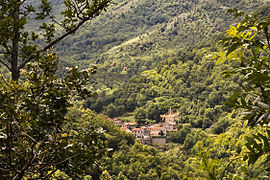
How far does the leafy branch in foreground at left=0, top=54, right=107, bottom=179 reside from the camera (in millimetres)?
2037

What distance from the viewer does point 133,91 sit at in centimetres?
5906

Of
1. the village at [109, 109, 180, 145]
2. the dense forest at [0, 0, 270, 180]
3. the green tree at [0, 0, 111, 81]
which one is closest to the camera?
the dense forest at [0, 0, 270, 180]

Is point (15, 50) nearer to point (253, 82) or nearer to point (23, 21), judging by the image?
point (23, 21)

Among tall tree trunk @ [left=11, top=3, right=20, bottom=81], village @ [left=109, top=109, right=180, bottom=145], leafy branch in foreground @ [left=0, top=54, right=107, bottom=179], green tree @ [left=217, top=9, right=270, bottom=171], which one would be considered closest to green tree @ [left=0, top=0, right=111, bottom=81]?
tall tree trunk @ [left=11, top=3, right=20, bottom=81]

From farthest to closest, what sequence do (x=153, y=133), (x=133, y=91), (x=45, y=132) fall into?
(x=133, y=91) < (x=153, y=133) < (x=45, y=132)

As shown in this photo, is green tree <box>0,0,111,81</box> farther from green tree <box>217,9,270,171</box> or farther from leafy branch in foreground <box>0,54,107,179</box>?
green tree <box>217,9,270,171</box>

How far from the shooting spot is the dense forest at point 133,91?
153 centimetres

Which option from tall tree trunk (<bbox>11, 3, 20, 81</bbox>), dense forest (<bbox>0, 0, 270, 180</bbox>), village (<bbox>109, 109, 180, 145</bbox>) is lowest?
village (<bbox>109, 109, 180, 145</bbox>)

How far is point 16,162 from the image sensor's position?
7.67 feet

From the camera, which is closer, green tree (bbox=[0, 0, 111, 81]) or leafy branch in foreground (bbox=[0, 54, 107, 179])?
leafy branch in foreground (bbox=[0, 54, 107, 179])

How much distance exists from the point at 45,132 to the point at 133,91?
57.0 metres

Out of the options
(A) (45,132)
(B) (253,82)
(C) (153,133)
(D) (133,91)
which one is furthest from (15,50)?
(D) (133,91)

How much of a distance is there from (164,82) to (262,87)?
59516mm

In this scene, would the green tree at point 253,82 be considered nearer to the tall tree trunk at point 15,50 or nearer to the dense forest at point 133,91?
the dense forest at point 133,91
